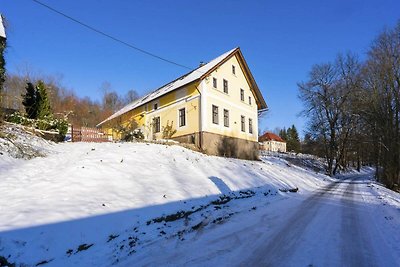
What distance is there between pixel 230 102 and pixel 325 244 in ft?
73.2

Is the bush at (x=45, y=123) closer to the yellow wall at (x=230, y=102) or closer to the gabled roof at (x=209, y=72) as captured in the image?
the yellow wall at (x=230, y=102)

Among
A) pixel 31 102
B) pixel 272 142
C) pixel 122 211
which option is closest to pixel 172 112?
pixel 31 102

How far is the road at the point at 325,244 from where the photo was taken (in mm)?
5668

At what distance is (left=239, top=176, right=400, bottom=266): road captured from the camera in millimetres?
5668

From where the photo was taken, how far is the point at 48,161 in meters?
13.2

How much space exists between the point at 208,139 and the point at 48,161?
13643 millimetres

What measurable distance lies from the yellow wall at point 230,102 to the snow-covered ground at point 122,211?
10172 millimetres

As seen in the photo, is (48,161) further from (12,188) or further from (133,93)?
(133,93)

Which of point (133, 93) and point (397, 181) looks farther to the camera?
point (133, 93)

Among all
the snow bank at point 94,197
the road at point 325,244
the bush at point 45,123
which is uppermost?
the bush at point 45,123

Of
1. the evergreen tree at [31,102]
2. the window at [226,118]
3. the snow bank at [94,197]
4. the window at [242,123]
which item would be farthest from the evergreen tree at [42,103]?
the window at [242,123]

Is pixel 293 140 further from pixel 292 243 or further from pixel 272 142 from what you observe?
pixel 292 243

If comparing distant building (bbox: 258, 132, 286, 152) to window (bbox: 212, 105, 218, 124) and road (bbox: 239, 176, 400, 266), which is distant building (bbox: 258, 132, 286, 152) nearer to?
window (bbox: 212, 105, 218, 124)

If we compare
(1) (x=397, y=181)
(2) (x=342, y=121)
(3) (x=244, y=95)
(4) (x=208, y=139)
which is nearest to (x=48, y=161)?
(4) (x=208, y=139)
